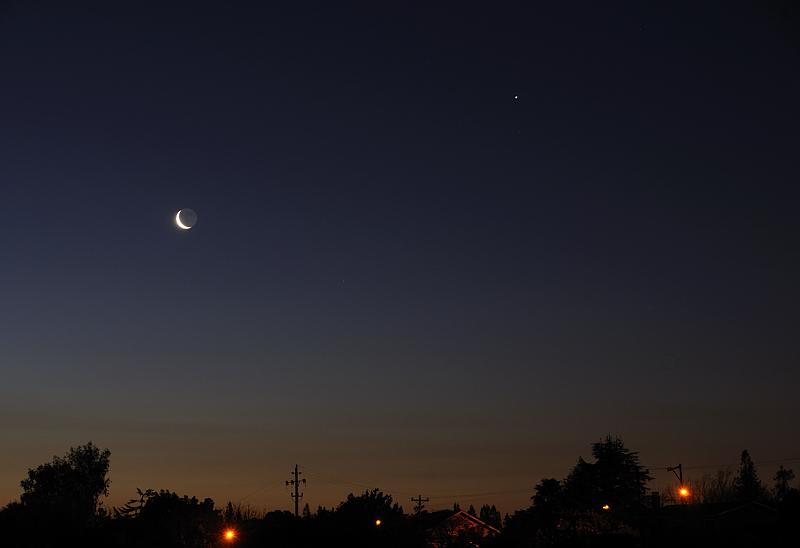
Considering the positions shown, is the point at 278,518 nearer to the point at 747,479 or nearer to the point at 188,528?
the point at 188,528

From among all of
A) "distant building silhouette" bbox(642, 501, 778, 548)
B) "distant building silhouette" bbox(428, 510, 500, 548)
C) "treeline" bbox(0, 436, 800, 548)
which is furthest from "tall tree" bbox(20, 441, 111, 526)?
"distant building silhouette" bbox(642, 501, 778, 548)

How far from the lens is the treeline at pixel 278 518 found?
226 ft

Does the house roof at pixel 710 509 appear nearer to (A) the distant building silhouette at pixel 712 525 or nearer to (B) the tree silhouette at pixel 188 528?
(A) the distant building silhouette at pixel 712 525

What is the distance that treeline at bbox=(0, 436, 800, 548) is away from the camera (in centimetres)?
6875

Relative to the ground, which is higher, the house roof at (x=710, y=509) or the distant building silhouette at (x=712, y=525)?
the house roof at (x=710, y=509)

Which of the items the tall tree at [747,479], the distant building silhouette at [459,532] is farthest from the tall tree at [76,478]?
the tall tree at [747,479]

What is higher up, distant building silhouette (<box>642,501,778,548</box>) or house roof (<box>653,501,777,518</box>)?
house roof (<box>653,501,777,518</box>)

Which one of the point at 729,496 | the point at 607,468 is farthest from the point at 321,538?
the point at 729,496

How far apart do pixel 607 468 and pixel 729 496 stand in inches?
1155

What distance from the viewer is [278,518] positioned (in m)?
87.9

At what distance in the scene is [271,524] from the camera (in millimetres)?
84312

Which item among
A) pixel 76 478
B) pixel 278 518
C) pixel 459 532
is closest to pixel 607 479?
pixel 459 532

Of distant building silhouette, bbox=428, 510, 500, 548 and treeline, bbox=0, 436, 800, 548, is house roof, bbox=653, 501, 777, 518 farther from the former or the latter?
distant building silhouette, bbox=428, 510, 500, 548

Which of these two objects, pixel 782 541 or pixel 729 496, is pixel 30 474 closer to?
pixel 782 541
